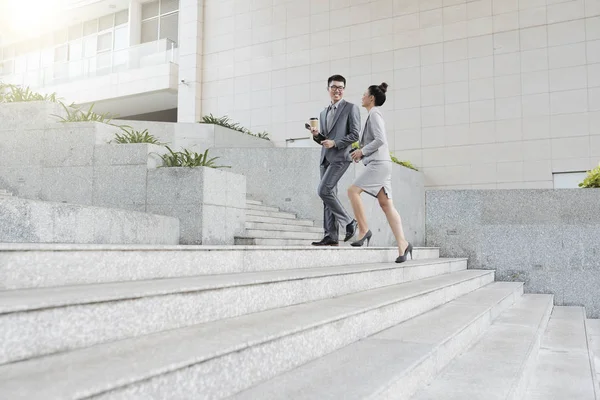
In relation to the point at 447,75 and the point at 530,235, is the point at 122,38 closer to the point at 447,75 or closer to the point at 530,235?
the point at 447,75

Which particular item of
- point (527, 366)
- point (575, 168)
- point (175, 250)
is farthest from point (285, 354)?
point (575, 168)

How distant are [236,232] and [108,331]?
589cm

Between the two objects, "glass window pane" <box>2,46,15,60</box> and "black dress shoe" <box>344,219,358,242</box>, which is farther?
"glass window pane" <box>2,46,15,60</box>

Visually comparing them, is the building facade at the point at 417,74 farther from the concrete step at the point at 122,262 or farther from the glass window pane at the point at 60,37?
the concrete step at the point at 122,262

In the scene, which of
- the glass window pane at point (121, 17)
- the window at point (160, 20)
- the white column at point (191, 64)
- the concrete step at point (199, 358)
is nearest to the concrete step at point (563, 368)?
the concrete step at point (199, 358)

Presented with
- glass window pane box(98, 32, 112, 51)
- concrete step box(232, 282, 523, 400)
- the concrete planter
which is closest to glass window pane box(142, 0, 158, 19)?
glass window pane box(98, 32, 112, 51)

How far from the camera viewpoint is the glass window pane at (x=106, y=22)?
82.2 feet

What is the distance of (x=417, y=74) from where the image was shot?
1711 centimetres

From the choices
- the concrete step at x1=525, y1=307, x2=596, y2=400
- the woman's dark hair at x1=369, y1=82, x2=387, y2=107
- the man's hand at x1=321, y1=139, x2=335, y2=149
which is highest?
the woman's dark hair at x1=369, y1=82, x2=387, y2=107

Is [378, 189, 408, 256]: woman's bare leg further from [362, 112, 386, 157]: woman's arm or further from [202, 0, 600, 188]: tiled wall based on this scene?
[202, 0, 600, 188]: tiled wall

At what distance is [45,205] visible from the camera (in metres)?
5.25

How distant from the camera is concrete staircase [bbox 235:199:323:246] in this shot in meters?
8.21

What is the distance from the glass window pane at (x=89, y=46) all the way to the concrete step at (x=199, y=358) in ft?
84.6

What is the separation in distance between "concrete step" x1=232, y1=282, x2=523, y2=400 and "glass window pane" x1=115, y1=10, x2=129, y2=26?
24222 mm
